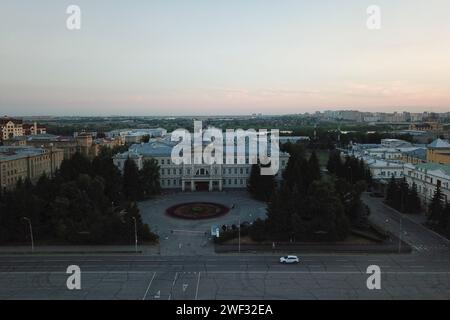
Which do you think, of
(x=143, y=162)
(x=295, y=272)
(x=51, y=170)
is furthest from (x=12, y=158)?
(x=295, y=272)

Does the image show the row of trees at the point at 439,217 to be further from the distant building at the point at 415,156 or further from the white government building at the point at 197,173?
the distant building at the point at 415,156

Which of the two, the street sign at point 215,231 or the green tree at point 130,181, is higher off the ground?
the green tree at point 130,181

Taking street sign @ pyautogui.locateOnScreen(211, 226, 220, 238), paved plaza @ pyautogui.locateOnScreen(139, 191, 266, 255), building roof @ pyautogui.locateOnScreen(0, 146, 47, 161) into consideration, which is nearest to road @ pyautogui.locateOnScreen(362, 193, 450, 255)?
paved plaza @ pyautogui.locateOnScreen(139, 191, 266, 255)

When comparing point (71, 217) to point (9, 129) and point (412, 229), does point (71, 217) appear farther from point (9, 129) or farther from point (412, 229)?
point (9, 129)

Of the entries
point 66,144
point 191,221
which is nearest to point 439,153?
point 191,221

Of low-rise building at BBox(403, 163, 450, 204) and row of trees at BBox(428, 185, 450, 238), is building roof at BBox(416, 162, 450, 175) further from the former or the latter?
row of trees at BBox(428, 185, 450, 238)

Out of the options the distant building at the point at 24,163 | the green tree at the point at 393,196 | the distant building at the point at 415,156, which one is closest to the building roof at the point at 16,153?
the distant building at the point at 24,163
